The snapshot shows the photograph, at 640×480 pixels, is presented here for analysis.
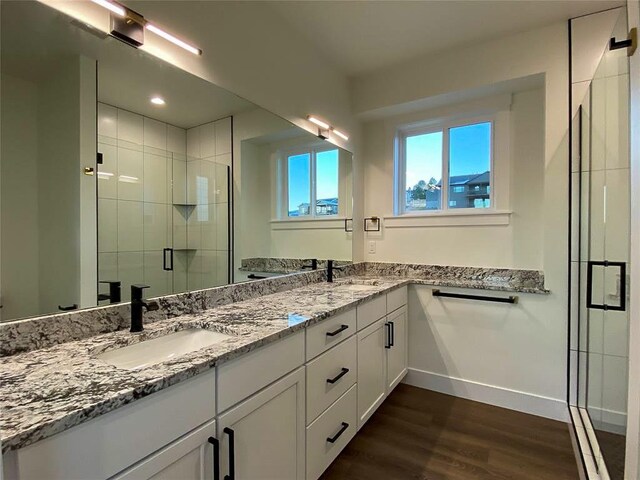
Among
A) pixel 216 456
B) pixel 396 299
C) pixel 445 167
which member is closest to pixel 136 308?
pixel 216 456

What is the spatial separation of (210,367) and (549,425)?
7.58 feet

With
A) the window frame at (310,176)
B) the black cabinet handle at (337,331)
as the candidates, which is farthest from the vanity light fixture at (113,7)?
the black cabinet handle at (337,331)

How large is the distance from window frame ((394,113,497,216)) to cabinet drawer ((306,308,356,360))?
1.48m

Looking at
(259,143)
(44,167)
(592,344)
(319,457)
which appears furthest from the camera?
(259,143)

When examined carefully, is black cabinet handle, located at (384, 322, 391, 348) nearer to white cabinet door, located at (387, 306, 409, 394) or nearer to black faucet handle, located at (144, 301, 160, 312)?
Result: white cabinet door, located at (387, 306, 409, 394)

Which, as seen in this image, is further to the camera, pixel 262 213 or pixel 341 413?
pixel 262 213

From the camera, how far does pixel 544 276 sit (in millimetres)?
2199

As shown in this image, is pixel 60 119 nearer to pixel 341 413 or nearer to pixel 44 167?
pixel 44 167

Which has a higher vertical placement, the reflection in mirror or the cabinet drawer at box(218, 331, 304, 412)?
the reflection in mirror

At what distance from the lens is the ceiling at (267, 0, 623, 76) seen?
194 centimetres

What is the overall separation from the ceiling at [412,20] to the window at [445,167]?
0.66 meters

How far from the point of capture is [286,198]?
7.80 feet

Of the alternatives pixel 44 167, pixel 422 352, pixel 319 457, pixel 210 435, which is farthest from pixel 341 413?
pixel 44 167

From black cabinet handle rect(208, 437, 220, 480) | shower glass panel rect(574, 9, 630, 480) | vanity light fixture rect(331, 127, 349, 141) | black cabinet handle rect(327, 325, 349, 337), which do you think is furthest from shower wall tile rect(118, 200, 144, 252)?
shower glass panel rect(574, 9, 630, 480)
